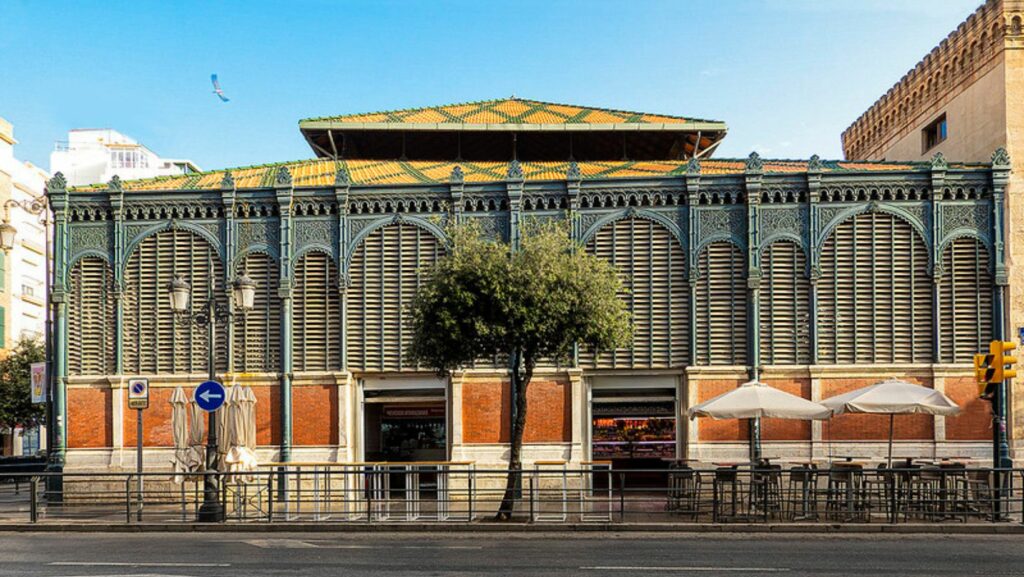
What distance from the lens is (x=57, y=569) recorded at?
1491 cm

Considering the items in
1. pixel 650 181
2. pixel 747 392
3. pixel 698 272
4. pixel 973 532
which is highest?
pixel 650 181

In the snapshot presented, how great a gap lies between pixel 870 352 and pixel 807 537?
8684 millimetres

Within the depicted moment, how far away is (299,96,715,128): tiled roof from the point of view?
3102 cm

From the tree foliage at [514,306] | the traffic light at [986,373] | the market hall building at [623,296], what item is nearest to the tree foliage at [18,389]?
the market hall building at [623,296]

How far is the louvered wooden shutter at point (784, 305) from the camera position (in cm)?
2669

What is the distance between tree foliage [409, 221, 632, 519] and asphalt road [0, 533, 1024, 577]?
3.64 meters

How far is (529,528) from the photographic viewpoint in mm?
20188

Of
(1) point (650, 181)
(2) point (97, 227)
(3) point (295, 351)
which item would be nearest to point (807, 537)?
(1) point (650, 181)

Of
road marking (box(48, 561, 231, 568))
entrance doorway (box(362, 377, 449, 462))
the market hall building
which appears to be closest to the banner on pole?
the market hall building

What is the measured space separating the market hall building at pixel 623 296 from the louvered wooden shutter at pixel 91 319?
54 mm

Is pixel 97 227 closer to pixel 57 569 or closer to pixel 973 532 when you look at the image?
pixel 57 569

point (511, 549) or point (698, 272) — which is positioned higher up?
point (698, 272)

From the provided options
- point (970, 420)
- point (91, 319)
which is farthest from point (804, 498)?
point (91, 319)

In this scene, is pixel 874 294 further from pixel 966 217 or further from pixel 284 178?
A: pixel 284 178
